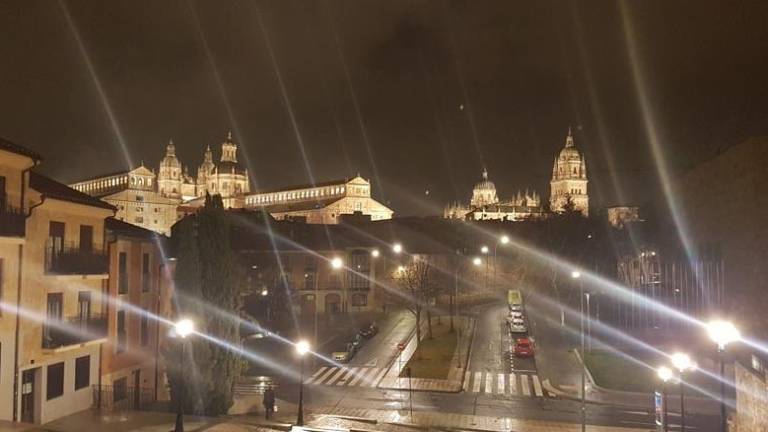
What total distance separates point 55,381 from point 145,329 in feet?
22.5

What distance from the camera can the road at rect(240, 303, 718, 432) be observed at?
2623cm

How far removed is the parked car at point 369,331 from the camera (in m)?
44.4

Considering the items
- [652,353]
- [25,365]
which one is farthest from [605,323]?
[25,365]

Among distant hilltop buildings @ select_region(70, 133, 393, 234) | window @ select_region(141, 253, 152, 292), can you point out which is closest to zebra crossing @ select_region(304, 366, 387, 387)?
window @ select_region(141, 253, 152, 292)

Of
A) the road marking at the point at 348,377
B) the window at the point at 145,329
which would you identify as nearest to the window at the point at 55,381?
the window at the point at 145,329

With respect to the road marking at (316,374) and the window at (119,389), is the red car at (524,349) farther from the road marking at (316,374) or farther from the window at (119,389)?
the window at (119,389)

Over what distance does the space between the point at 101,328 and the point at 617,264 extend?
47.4 m

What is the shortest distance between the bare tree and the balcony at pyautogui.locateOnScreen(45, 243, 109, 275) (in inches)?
1201

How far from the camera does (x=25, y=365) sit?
1797 cm

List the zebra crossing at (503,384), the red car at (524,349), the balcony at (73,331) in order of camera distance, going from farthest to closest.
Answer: the red car at (524,349)
the zebra crossing at (503,384)
the balcony at (73,331)

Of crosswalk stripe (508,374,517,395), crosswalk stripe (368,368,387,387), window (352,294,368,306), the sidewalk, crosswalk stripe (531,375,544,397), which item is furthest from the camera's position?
window (352,294,368,306)

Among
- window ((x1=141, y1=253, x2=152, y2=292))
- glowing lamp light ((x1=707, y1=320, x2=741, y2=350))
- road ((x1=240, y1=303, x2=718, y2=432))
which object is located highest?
window ((x1=141, y1=253, x2=152, y2=292))

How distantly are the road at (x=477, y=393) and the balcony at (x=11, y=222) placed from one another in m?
15.0

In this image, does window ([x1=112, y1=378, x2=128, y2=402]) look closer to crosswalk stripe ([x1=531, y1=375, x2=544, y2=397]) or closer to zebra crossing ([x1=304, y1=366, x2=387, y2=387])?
zebra crossing ([x1=304, y1=366, x2=387, y2=387])
